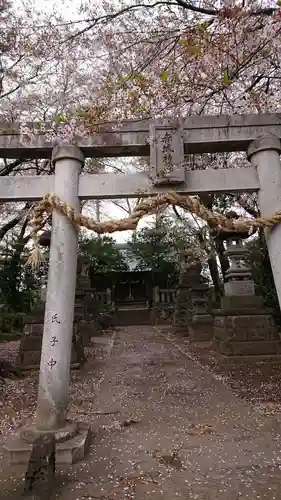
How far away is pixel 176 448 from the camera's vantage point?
3.32 meters

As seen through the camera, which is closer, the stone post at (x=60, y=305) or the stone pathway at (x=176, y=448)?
the stone pathway at (x=176, y=448)

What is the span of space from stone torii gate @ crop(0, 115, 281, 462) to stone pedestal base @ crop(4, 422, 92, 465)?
342mm

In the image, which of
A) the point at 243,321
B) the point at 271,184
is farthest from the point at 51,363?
the point at 243,321

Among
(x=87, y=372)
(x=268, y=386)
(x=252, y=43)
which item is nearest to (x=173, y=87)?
(x=252, y=43)

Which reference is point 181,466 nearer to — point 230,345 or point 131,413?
point 131,413

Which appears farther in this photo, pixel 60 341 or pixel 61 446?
pixel 60 341

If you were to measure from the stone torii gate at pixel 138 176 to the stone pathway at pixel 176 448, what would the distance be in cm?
80

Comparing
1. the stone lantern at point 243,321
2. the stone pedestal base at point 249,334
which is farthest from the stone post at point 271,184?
the stone pedestal base at point 249,334

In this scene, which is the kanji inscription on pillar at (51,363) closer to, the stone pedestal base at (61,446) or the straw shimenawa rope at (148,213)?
the stone pedestal base at (61,446)

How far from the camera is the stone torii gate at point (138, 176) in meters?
3.49

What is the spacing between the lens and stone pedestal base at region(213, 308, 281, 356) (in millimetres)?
7512

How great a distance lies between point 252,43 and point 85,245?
17934mm

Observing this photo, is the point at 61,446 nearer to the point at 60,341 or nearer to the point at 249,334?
the point at 60,341

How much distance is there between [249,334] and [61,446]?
18.1 feet
